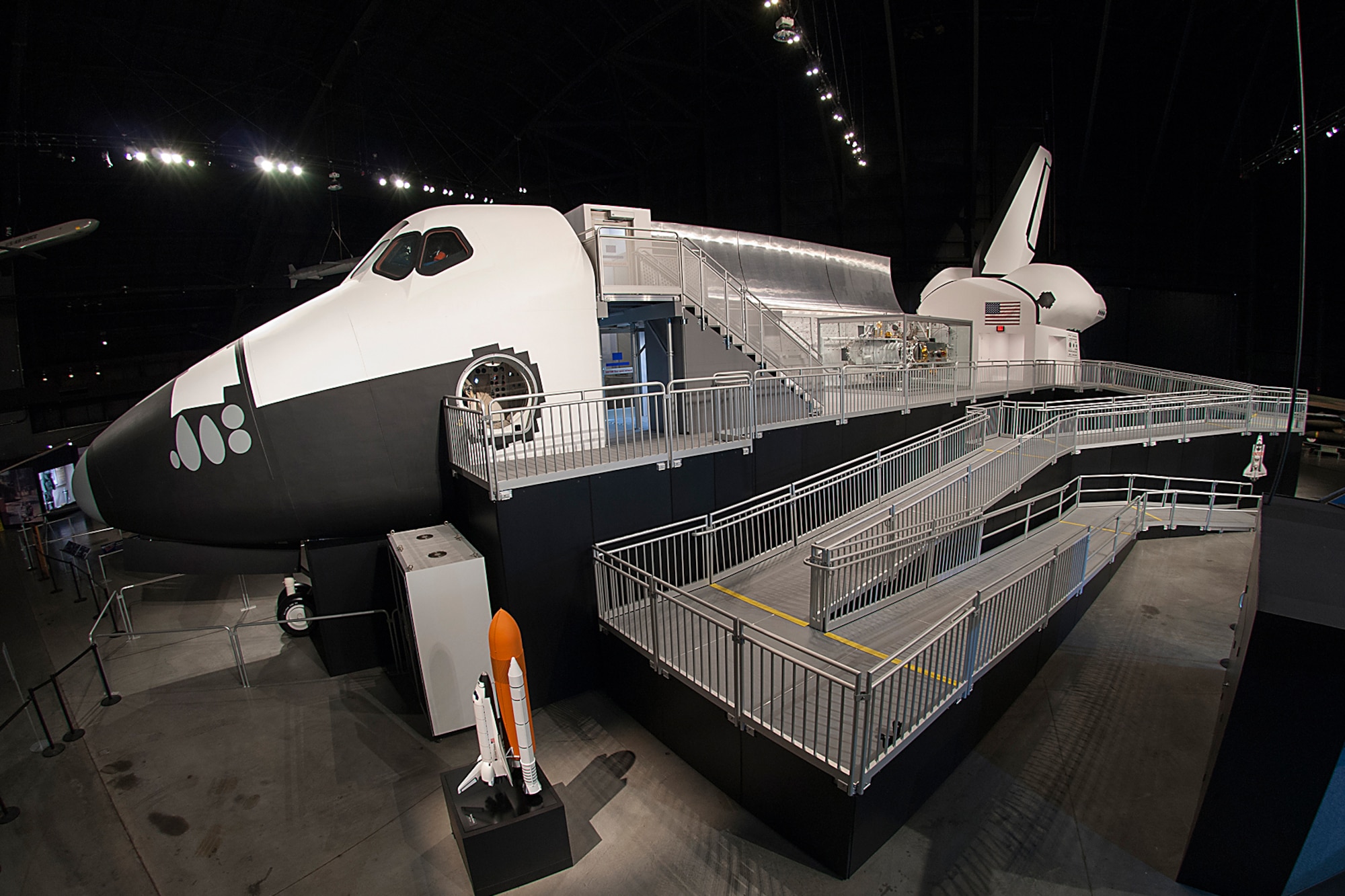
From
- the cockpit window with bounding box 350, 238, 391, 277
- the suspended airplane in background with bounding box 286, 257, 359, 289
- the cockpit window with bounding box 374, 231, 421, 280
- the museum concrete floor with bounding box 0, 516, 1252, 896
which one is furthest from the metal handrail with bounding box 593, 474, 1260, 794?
the suspended airplane in background with bounding box 286, 257, 359, 289

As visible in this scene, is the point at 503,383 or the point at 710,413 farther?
the point at 710,413

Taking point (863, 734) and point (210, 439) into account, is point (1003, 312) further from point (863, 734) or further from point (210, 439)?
point (210, 439)

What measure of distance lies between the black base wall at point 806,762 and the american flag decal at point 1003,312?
65.9ft

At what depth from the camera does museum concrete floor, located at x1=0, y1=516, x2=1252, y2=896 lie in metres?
5.54

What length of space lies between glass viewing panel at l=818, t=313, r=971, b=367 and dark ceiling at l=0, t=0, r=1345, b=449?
10.2 meters

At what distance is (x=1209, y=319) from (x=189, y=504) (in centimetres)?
4586

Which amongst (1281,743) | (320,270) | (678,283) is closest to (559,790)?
(1281,743)

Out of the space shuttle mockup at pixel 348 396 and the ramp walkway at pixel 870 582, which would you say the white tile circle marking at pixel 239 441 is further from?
the ramp walkway at pixel 870 582

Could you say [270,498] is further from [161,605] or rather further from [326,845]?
[161,605]

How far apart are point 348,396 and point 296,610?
15.0ft

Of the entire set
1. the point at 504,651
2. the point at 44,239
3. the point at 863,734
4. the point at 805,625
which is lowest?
the point at 805,625

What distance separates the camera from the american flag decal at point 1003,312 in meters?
24.5

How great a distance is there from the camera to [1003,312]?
24562 mm

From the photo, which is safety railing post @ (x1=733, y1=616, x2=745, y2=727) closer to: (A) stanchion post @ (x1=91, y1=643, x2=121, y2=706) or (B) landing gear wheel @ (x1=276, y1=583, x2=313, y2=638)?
(B) landing gear wheel @ (x1=276, y1=583, x2=313, y2=638)
